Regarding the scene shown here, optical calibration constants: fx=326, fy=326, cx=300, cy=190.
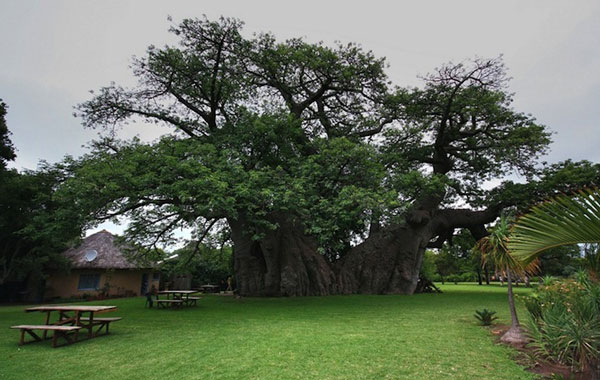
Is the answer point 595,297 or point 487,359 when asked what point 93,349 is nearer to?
point 487,359

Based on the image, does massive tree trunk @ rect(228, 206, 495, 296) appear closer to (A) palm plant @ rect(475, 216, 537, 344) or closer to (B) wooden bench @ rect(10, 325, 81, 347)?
(B) wooden bench @ rect(10, 325, 81, 347)

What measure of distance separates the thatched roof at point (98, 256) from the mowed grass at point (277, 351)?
11.9 metres

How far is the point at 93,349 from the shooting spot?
20.4ft

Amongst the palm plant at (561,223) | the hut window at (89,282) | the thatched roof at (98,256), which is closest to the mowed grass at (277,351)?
the palm plant at (561,223)

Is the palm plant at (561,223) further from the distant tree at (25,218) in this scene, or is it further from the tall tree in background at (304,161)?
the distant tree at (25,218)

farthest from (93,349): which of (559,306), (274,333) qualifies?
(559,306)

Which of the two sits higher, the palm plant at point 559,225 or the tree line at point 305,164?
the tree line at point 305,164

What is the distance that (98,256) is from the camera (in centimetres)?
2114

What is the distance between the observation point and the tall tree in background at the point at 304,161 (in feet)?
33.6

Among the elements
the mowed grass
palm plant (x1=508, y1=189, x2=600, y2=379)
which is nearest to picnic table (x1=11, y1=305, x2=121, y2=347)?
the mowed grass

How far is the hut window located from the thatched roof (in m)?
0.89

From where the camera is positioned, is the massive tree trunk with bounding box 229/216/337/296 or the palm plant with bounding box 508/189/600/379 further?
the massive tree trunk with bounding box 229/216/337/296

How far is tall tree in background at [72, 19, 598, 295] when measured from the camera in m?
10.2

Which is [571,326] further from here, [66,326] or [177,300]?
[177,300]
